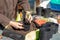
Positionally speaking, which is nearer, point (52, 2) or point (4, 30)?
point (4, 30)

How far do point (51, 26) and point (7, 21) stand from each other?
12.6 inches

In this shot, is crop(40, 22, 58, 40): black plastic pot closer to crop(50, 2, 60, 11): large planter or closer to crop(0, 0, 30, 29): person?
crop(0, 0, 30, 29): person

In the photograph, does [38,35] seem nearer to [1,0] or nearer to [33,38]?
[33,38]

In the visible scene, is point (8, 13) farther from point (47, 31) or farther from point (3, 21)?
point (47, 31)

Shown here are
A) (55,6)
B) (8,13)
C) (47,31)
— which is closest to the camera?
(47,31)

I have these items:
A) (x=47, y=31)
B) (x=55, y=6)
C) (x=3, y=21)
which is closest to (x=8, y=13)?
(x=3, y=21)

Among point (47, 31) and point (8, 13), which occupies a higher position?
point (8, 13)

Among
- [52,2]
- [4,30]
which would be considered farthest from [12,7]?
[52,2]

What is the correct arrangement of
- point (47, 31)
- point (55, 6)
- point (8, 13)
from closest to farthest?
point (47, 31) → point (8, 13) → point (55, 6)

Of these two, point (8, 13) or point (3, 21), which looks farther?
point (8, 13)

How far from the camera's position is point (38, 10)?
1.74 meters

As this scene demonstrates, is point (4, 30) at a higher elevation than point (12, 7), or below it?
below

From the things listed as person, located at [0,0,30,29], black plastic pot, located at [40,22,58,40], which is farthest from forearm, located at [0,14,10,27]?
black plastic pot, located at [40,22,58,40]

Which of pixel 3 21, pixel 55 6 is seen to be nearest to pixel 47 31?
pixel 3 21
